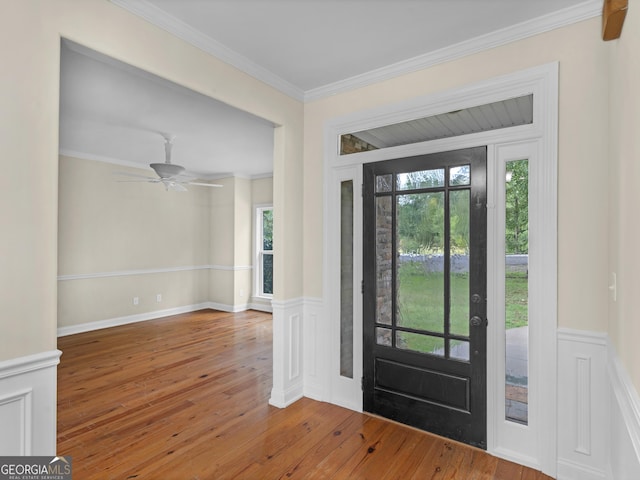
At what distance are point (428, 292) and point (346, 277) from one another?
74 centimetres

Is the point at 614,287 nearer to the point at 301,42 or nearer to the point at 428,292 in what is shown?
the point at 428,292

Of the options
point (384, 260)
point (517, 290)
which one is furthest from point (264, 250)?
point (517, 290)

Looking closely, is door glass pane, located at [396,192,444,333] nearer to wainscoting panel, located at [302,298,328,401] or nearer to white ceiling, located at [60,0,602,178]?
wainscoting panel, located at [302,298,328,401]

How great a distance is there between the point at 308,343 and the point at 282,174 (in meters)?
1.54

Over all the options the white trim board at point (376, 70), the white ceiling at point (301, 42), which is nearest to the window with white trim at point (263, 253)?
the white ceiling at point (301, 42)

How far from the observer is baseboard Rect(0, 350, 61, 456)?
58.9 inches

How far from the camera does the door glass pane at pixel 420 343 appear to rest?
253cm

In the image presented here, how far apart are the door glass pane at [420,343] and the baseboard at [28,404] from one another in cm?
216

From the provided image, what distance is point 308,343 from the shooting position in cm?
321

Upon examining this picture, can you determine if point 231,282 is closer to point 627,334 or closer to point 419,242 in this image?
point 419,242

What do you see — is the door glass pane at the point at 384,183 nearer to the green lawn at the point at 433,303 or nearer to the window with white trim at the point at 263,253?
the green lawn at the point at 433,303

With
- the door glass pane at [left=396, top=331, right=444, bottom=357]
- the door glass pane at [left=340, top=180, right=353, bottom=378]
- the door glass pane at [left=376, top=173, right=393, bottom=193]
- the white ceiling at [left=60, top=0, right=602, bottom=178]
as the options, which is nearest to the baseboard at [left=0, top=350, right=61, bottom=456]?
the white ceiling at [left=60, top=0, right=602, bottom=178]

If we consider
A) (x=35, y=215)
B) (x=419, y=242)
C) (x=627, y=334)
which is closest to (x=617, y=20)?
(x=627, y=334)

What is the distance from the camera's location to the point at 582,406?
6.59 feet
